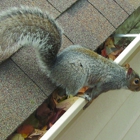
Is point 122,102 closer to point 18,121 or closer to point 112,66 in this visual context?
point 112,66

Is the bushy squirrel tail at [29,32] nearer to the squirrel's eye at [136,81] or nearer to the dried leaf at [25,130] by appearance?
the dried leaf at [25,130]

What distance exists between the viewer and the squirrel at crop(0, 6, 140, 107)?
4.48 ft

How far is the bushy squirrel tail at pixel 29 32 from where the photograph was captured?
1347 mm

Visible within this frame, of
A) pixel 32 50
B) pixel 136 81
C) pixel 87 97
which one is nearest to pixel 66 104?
pixel 87 97

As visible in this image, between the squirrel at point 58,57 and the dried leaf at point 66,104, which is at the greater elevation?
the squirrel at point 58,57

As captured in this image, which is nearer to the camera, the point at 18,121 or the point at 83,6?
the point at 18,121

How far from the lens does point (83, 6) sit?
1.76 meters

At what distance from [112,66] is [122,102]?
0.36 metres

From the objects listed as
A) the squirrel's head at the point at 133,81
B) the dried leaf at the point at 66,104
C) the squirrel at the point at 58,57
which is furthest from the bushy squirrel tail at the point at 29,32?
the squirrel's head at the point at 133,81

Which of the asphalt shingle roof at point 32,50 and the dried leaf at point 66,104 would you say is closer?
the asphalt shingle roof at point 32,50

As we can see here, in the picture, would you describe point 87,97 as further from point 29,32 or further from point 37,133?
point 29,32

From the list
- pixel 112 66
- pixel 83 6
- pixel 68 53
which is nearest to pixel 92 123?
pixel 112 66

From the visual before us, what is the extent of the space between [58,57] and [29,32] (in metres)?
0.28

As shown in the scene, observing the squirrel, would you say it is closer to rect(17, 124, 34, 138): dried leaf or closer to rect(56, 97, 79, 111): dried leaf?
rect(56, 97, 79, 111): dried leaf
